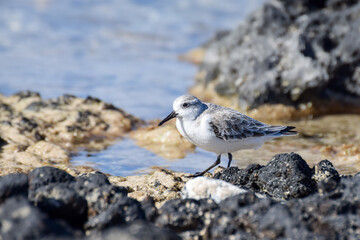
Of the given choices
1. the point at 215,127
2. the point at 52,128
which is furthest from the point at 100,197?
the point at 52,128

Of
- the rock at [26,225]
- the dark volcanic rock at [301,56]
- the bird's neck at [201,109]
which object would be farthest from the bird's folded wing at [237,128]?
the dark volcanic rock at [301,56]

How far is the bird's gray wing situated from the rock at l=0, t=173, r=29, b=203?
2.36 metres

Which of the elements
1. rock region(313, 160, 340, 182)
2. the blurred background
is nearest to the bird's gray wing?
rock region(313, 160, 340, 182)

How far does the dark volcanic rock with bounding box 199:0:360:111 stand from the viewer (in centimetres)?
929

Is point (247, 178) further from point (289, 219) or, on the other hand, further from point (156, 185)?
point (289, 219)

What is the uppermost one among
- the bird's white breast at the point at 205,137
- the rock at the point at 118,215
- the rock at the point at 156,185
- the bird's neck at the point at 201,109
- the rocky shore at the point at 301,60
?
the rocky shore at the point at 301,60

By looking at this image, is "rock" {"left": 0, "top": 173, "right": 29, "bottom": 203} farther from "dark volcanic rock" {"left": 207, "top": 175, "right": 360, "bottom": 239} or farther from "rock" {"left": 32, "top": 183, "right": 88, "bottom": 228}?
"dark volcanic rock" {"left": 207, "top": 175, "right": 360, "bottom": 239}

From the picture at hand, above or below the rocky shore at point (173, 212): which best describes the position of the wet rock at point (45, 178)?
above

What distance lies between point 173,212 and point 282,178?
1418 mm

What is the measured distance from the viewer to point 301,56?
924 cm

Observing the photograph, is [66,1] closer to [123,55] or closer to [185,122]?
[123,55]

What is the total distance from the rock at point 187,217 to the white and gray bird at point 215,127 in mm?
1742

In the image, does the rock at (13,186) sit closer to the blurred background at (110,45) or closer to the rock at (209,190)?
the rock at (209,190)

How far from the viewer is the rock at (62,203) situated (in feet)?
12.0
